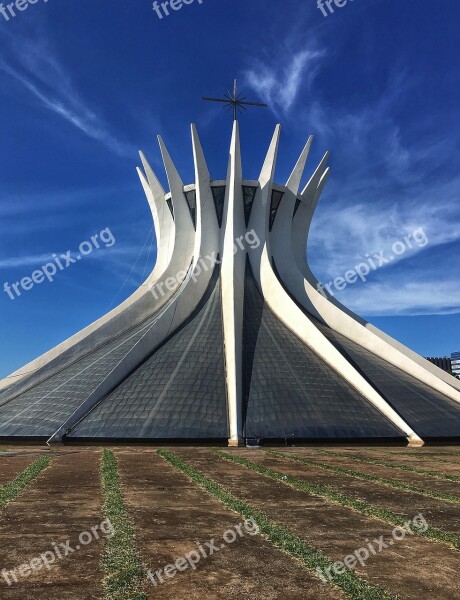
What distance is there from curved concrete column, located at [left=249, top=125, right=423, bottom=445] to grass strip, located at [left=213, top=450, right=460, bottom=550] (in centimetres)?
1089

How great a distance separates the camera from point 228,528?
6.36m

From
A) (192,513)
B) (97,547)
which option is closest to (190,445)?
(192,513)

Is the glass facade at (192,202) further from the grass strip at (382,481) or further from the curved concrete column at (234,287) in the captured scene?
the grass strip at (382,481)

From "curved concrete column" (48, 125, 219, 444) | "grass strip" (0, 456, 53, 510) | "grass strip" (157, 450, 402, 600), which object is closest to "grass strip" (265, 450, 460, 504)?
"grass strip" (157, 450, 402, 600)

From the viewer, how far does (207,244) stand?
1256 inches

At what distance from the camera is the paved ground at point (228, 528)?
14.4ft

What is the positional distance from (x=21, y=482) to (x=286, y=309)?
20.4m

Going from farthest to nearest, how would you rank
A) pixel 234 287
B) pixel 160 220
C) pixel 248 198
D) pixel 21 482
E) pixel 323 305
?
pixel 160 220 → pixel 248 198 → pixel 323 305 → pixel 234 287 → pixel 21 482

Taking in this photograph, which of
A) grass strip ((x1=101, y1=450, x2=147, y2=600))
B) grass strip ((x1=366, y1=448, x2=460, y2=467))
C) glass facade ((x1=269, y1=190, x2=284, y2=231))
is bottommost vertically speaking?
grass strip ((x1=366, y1=448, x2=460, y2=467))

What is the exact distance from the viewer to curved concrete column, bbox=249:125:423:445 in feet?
70.6

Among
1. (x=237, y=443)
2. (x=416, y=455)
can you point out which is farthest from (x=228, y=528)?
(x=237, y=443)

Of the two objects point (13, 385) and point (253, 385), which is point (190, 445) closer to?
point (253, 385)

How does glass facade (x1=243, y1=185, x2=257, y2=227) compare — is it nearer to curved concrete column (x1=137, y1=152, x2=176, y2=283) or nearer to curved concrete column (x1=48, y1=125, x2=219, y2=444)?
curved concrete column (x1=48, y1=125, x2=219, y2=444)

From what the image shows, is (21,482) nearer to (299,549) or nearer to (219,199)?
(299,549)
